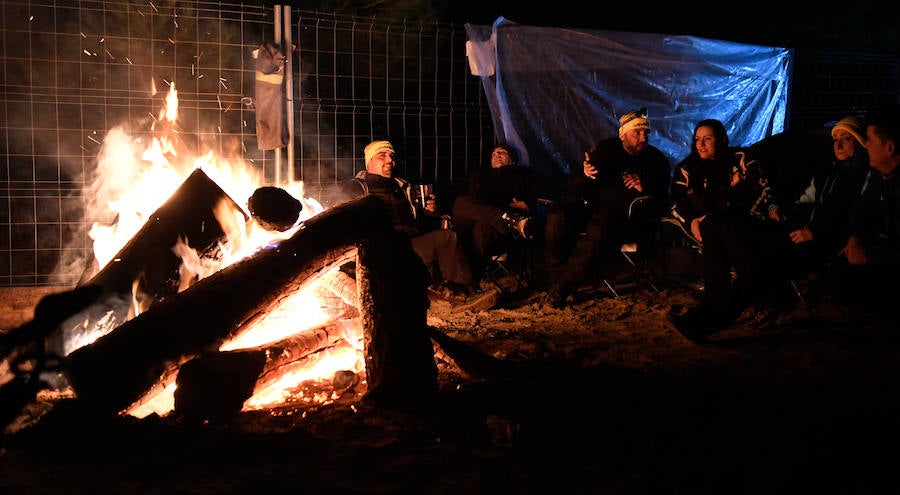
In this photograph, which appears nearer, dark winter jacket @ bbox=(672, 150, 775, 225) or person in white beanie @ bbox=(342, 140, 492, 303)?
dark winter jacket @ bbox=(672, 150, 775, 225)

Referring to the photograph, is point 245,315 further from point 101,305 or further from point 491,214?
point 491,214

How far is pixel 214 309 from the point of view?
341cm

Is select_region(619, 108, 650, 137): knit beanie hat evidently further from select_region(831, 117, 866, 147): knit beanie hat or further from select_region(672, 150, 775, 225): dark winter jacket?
select_region(831, 117, 866, 147): knit beanie hat

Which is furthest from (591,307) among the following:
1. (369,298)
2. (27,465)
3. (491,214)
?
(27,465)

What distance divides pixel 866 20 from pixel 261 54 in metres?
10.3

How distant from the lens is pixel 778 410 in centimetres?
363

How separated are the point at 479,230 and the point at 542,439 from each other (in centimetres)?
367

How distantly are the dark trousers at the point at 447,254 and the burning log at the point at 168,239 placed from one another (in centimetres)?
227

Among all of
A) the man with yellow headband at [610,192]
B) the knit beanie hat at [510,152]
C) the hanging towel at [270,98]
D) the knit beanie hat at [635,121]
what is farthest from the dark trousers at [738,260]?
the hanging towel at [270,98]

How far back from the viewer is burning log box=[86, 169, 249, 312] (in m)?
4.25

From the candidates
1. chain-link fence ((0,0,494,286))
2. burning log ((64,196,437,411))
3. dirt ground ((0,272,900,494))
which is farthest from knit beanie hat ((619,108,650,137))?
burning log ((64,196,437,411))

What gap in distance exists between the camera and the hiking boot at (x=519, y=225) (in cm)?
655

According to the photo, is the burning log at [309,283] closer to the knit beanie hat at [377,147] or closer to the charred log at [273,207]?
the charred log at [273,207]

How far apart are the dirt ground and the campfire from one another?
19 centimetres
